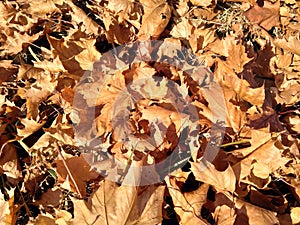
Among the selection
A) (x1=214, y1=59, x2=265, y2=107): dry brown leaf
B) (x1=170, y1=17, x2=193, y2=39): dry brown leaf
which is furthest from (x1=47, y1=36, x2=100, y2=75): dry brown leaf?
(x1=214, y1=59, x2=265, y2=107): dry brown leaf

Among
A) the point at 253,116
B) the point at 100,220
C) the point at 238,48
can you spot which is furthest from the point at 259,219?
the point at 238,48

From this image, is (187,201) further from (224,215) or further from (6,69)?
(6,69)

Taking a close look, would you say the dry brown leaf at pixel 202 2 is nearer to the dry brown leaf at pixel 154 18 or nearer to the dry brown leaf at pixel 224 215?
the dry brown leaf at pixel 154 18

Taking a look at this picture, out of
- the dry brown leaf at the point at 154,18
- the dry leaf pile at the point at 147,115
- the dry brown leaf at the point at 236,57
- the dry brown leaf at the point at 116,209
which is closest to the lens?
the dry brown leaf at the point at 116,209

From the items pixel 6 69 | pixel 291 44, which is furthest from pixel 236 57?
pixel 6 69

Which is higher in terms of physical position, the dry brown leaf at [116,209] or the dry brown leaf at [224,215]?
the dry brown leaf at [116,209]

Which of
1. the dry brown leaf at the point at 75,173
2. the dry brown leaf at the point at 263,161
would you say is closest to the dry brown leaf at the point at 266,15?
the dry brown leaf at the point at 263,161

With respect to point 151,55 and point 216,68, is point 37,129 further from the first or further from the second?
point 216,68
